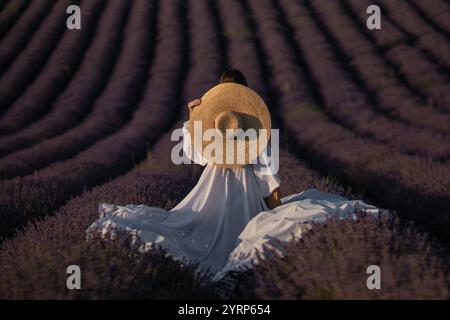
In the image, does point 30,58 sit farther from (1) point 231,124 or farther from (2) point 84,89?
(1) point 231,124

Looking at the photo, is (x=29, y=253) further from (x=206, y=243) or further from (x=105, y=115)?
(x=105, y=115)

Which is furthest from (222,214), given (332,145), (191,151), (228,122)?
(332,145)

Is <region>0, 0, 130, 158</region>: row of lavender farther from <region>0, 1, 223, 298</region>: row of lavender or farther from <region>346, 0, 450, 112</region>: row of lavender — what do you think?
<region>346, 0, 450, 112</region>: row of lavender

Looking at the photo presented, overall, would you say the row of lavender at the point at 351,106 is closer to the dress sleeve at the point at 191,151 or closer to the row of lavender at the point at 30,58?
the dress sleeve at the point at 191,151

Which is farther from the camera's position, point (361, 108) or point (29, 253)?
point (361, 108)

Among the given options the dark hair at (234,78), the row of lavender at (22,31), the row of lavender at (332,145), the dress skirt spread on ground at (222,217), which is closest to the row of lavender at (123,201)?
the dress skirt spread on ground at (222,217)

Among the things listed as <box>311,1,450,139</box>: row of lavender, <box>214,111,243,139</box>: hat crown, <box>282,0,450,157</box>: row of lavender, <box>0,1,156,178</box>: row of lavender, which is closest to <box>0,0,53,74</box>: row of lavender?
<box>0,1,156,178</box>: row of lavender

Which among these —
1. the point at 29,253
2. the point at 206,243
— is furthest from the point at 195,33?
the point at 29,253
